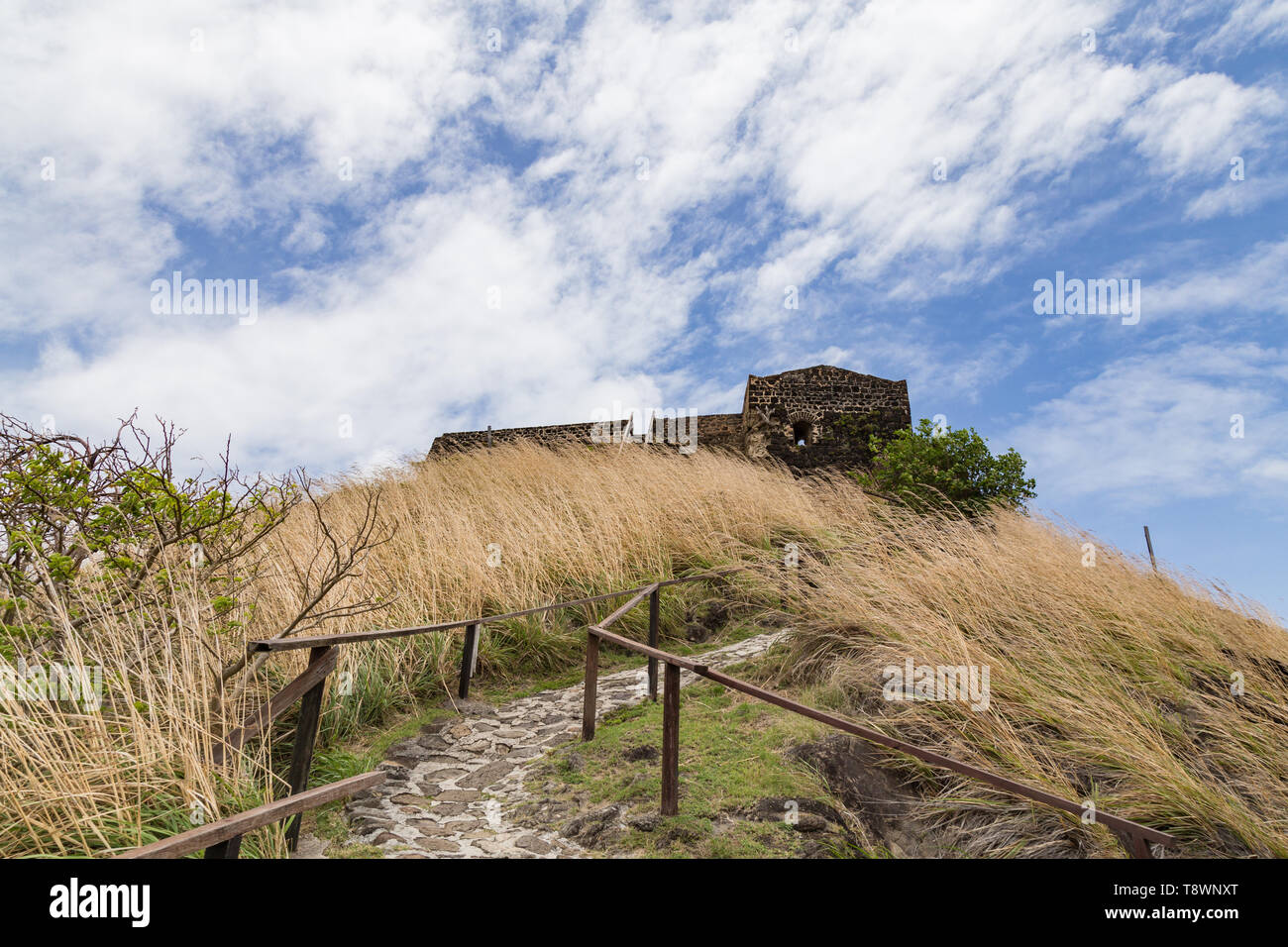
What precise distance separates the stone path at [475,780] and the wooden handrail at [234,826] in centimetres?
95

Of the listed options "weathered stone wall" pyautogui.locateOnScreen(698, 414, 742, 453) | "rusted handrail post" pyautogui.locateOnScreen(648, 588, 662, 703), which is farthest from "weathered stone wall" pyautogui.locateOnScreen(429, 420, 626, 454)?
"rusted handrail post" pyautogui.locateOnScreen(648, 588, 662, 703)

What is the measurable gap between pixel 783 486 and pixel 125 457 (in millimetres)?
8720

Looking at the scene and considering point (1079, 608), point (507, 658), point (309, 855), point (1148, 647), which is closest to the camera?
point (309, 855)

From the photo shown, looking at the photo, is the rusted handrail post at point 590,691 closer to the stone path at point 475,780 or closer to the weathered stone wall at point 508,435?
the stone path at point 475,780

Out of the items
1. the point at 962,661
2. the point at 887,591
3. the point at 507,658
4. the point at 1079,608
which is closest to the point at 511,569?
the point at 507,658

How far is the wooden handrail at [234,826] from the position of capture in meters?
2.04

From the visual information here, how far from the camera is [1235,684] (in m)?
4.58

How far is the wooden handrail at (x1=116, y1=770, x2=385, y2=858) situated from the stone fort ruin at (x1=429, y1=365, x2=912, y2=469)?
1471 centimetres

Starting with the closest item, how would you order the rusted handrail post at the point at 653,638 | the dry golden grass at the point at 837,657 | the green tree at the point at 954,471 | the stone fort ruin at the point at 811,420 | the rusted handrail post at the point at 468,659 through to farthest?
the dry golden grass at the point at 837,657 < the rusted handrail post at the point at 653,638 < the rusted handrail post at the point at 468,659 < the green tree at the point at 954,471 < the stone fort ruin at the point at 811,420

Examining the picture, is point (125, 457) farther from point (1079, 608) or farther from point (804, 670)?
point (1079, 608)

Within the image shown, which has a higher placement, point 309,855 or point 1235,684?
point 1235,684

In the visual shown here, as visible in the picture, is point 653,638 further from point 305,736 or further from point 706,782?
point 305,736

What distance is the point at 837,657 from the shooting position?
5.25m

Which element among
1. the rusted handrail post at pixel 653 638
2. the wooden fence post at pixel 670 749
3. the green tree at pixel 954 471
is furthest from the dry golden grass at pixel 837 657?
the green tree at pixel 954 471
